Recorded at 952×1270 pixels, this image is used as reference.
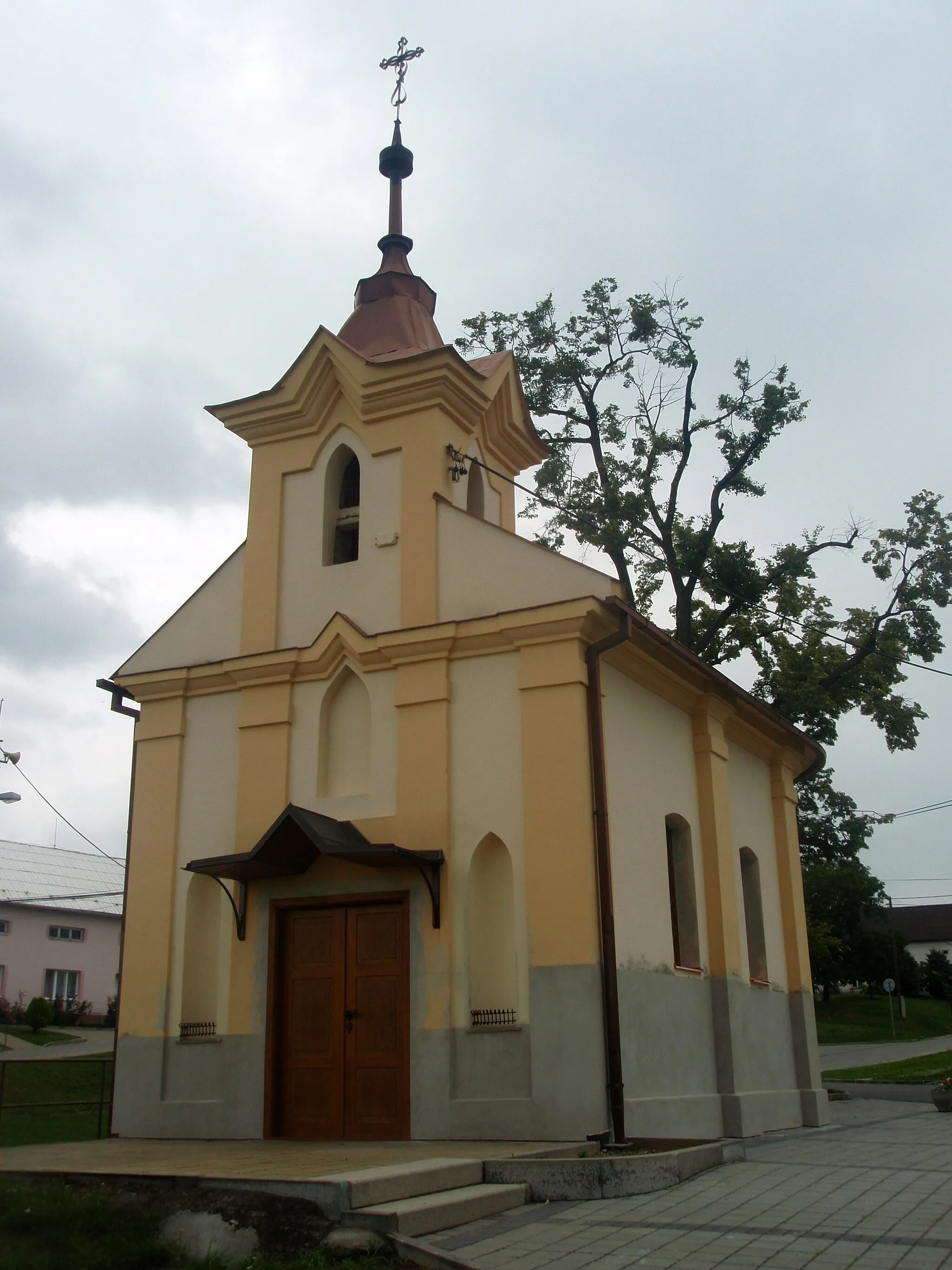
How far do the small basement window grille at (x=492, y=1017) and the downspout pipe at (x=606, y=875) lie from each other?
2.82ft

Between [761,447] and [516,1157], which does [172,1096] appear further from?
[761,447]

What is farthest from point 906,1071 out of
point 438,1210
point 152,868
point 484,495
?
point 438,1210

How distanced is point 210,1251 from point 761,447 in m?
19.0

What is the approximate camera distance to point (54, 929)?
43.8 metres

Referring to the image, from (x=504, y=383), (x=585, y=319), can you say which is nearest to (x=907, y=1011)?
(x=585, y=319)

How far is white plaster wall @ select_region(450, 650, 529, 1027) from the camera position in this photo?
11008mm

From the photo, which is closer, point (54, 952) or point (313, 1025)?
point (313, 1025)

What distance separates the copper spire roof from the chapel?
2.3 inches

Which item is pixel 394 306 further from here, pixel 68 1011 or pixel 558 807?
pixel 68 1011

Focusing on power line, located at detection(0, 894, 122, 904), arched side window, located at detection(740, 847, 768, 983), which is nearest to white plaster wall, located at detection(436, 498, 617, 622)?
arched side window, located at detection(740, 847, 768, 983)

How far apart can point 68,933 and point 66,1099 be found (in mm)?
26121

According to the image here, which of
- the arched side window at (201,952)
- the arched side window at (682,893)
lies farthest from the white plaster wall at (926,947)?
the arched side window at (201,952)

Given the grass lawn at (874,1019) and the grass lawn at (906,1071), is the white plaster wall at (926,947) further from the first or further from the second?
the grass lawn at (906,1071)

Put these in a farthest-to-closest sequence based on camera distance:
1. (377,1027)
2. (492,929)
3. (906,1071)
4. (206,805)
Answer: (906,1071) → (206,805) → (377,1027) → (492,929)
